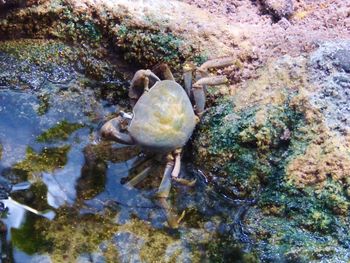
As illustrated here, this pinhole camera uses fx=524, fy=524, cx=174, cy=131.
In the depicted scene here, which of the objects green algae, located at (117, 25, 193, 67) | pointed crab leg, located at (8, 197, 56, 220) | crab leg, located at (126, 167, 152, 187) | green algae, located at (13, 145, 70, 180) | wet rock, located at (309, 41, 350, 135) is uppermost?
wet rock, located at (309, 41, 350, 135)

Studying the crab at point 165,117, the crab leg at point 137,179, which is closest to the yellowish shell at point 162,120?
the crab at point 165,117

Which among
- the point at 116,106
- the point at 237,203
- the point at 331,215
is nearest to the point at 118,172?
the point at 116,106

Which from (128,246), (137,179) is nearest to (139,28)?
(137,179)

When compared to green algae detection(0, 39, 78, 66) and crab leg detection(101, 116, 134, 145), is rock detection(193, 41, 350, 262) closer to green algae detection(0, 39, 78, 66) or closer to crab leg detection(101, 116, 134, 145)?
crab leg detection(101, 116, 134, 145)

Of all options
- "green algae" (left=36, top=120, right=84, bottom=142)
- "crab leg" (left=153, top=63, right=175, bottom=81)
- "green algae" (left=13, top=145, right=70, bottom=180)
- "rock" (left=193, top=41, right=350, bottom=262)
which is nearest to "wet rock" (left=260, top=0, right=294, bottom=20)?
"rock" (left=193, top=41, right=350, bottom=262)

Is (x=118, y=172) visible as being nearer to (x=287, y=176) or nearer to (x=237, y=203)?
(x=237, y=203)

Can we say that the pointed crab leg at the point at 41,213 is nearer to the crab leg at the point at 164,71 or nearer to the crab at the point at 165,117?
the crab at the point at 165,117
